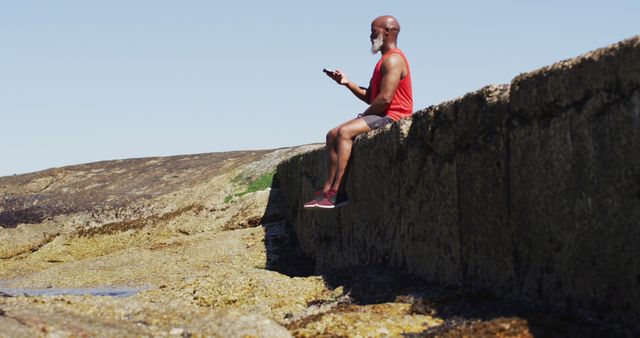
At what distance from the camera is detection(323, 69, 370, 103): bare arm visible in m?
8.46

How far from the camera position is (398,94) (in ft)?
25.5

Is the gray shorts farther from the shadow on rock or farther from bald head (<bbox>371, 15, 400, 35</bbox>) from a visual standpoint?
the shadow on rock

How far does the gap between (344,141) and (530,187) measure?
301 cm

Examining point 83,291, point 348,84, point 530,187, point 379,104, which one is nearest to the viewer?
point 530,187

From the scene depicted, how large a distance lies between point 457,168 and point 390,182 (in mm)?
1263

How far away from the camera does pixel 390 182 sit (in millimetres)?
7199

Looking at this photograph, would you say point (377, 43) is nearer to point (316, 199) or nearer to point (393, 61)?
point (393, 61)

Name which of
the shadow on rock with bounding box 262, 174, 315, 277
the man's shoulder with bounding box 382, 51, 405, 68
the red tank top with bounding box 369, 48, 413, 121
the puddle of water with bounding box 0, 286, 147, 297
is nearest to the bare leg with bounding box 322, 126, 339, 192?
the red tank top with bounding box 369, 48, 413, 121

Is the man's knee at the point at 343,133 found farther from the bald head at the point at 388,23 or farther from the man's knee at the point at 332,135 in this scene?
the bald head at the point at 388,23

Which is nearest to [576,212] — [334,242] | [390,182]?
[390,182]

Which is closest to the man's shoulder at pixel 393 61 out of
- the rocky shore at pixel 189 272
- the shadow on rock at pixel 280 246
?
the rocky shore at pixel 189 272

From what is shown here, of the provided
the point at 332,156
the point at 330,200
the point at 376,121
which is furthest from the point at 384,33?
the point at 330,200

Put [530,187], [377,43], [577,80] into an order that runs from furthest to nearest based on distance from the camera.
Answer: [377,43], [530,187], [577,80]

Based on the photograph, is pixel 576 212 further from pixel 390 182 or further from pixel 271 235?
pixel 271 235
